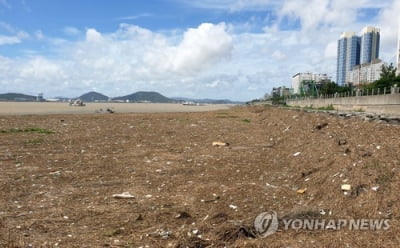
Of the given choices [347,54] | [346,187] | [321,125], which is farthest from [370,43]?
[346,187]

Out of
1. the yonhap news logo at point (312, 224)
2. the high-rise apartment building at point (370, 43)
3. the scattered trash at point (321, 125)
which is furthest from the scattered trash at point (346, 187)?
the high-rise apartment building at point (370, 43)

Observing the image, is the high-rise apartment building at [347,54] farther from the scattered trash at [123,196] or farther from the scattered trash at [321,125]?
the scattered trash at [123,196]

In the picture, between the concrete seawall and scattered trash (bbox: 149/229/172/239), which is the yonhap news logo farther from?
the concrete seawall

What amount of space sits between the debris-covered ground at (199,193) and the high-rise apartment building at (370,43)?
129m

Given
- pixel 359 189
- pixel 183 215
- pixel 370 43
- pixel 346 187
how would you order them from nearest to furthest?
pixel 183 215 < pixel 359 189 < pixel 346 187 < pixel 370 43

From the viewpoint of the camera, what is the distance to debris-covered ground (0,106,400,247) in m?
4.40

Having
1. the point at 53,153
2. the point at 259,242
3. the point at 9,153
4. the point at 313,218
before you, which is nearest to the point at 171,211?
the point at 259,242

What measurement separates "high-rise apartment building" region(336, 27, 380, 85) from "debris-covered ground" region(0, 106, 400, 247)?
12365 centimetres

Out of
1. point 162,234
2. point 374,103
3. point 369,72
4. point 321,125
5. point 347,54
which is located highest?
point 347,54

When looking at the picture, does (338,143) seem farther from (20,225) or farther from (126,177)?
(20,225)

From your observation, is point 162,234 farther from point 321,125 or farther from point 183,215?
point 321,125

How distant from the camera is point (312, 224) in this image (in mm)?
4672

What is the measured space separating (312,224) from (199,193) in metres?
2.41

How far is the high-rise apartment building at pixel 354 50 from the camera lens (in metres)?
124
